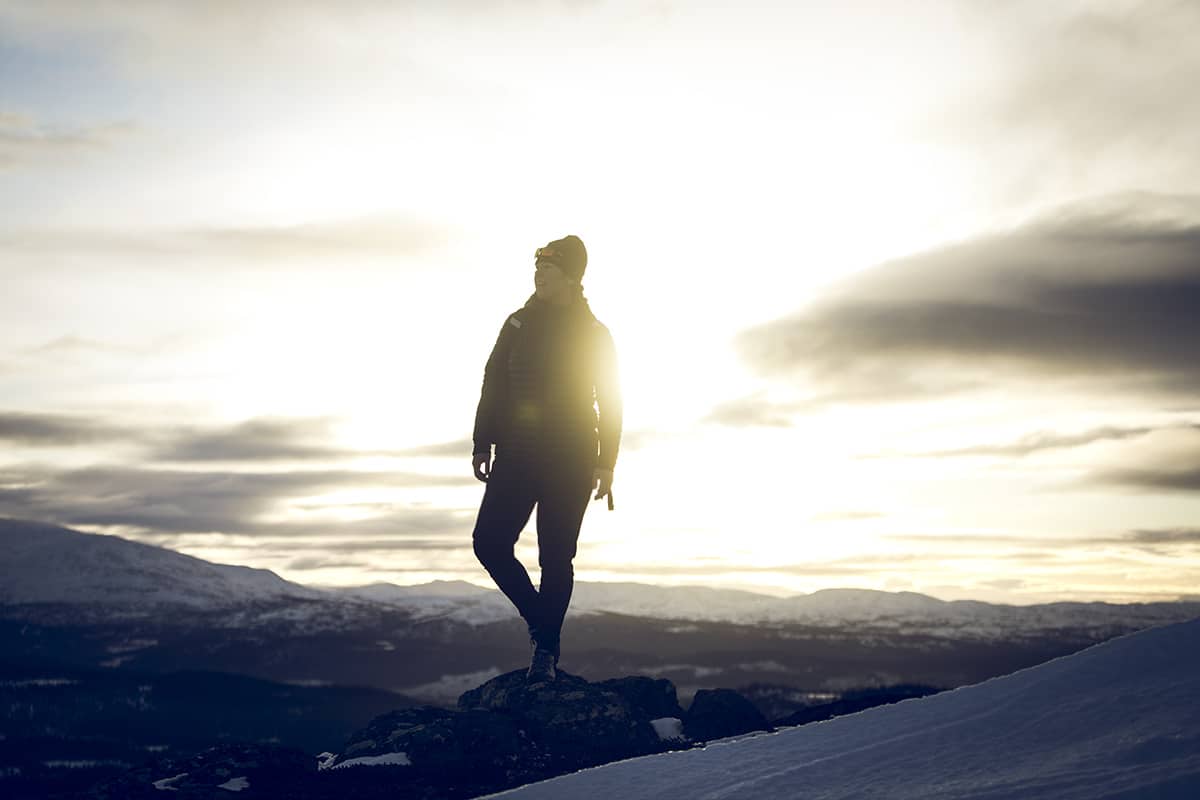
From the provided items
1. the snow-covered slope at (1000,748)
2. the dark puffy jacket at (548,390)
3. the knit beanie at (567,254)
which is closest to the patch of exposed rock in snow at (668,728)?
the dark puffy jacket at (548,390)

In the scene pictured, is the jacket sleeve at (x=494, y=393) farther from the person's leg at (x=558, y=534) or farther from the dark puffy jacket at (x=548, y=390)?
the person's leg at (x=558, y=534)

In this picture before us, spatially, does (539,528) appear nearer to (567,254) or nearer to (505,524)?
(505,524)

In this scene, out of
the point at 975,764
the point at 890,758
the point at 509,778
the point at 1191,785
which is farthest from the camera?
the point at 509,778

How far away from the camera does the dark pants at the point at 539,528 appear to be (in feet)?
Result: 52.7

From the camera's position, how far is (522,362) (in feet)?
52.4

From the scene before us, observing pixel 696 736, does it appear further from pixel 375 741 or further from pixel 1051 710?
pixel 1051 710

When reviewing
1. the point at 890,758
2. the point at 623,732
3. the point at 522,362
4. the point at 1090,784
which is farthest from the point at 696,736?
the point at 1090,784

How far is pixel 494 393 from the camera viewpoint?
16078mm

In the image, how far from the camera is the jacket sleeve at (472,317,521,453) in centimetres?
1602

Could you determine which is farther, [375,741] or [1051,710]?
[375,741]

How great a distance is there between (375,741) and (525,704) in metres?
A: 2.18

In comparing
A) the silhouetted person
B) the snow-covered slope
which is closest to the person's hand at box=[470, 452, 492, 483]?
the silhouetted person

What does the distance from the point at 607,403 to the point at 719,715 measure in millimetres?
5191

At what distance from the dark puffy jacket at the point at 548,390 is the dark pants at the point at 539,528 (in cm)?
24
